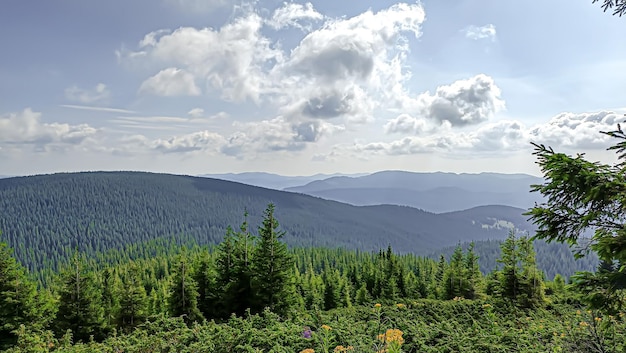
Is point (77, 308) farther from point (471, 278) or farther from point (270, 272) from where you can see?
point (471, 278)

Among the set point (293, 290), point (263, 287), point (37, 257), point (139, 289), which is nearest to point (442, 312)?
point (293, 290)

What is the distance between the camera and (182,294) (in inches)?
1121

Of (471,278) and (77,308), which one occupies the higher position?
(77,308)

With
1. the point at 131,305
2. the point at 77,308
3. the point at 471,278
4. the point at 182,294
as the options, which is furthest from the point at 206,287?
the point at 471,278

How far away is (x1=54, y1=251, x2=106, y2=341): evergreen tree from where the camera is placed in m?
27.9

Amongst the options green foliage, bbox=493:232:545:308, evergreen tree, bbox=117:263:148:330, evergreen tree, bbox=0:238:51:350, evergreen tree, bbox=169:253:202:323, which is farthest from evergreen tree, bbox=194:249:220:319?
green foliage, bbox=493:232:545:308

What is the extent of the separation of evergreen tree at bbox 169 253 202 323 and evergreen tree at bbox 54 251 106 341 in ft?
19.5

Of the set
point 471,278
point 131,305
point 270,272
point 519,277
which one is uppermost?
point 270,272

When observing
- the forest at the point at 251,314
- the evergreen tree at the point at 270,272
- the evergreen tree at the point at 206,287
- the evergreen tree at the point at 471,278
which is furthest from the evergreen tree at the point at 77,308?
the evergreen tree at the point at 471,278

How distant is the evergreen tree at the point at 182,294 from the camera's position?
28.4m

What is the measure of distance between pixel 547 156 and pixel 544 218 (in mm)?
1246

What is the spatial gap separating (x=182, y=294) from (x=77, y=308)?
798cm

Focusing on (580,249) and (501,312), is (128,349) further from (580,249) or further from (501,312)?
(501,312)

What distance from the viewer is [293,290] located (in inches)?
1064
